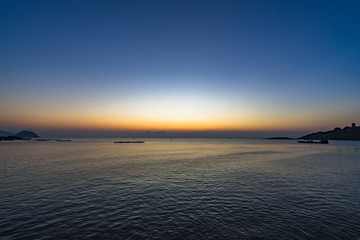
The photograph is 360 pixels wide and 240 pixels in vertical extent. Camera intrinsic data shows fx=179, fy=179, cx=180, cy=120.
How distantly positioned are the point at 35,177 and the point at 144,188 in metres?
21.3

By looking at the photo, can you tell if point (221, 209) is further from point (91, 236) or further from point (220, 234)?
point (91, 236)

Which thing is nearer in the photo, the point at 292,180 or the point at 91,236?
the point at 91,236

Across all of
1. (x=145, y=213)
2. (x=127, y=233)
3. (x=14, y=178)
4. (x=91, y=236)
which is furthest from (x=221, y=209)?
(x=14, y=178)

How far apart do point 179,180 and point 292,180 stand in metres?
19.7

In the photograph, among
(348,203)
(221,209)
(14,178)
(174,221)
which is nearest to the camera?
(174,221)

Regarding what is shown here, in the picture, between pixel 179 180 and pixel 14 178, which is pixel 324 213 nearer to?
pixel 179 180

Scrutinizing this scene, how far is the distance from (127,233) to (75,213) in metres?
6.96

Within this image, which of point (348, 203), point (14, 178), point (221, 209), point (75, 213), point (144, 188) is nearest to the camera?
point (75, 213)

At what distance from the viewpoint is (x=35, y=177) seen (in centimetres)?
3162

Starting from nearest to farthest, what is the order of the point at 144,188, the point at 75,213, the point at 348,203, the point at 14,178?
1. the point at 75,213
2. the point at 348,203
3. the point at 144,188
4. the point at 14,178

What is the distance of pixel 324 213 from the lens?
57.0ft

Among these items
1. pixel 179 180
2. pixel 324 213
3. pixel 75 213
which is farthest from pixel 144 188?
pixel 324 213

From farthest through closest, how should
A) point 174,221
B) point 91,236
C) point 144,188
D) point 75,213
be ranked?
point 144,188, point 75,213, point 174,221, point 91,236

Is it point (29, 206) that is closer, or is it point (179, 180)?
point (29, 206)
